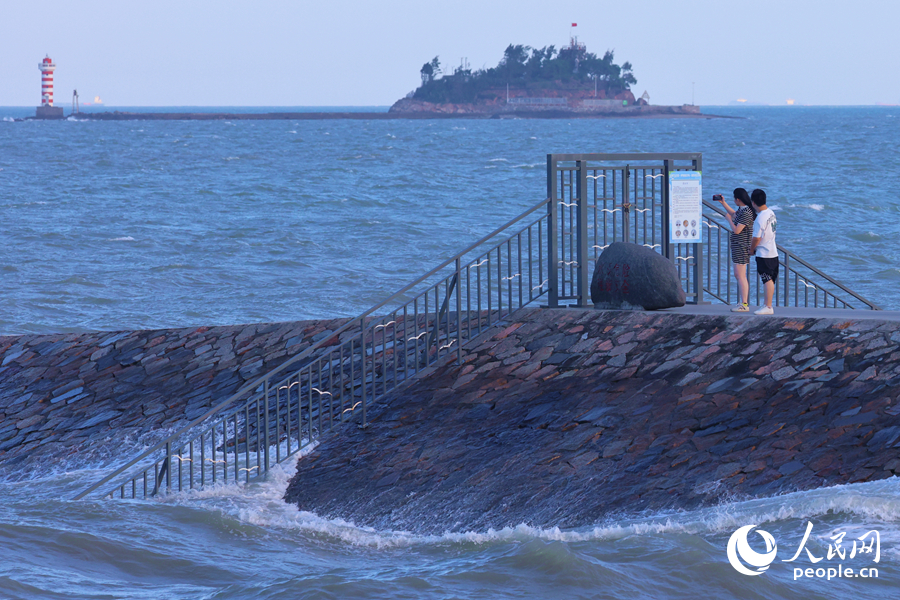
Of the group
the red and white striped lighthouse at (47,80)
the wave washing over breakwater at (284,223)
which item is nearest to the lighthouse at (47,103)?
the red and white striped lighthouse at (47,80)

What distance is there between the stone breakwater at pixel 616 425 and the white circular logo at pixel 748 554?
0.97 metres

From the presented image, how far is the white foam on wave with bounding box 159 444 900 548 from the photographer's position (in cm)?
750

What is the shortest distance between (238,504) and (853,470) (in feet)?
17.7

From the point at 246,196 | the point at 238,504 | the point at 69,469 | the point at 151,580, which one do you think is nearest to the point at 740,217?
the point at 238,504

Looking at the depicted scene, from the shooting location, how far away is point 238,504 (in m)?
9.75

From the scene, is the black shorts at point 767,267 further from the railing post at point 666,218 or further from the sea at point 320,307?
the sea at point 320,307

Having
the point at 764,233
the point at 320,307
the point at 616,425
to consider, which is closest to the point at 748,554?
the point at 616,425

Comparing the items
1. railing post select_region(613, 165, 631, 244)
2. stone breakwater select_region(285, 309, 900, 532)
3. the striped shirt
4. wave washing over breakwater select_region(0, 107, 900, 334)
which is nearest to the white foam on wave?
stone breakwater select_region(285, 309, 900, 532)

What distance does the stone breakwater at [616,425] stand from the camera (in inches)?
339

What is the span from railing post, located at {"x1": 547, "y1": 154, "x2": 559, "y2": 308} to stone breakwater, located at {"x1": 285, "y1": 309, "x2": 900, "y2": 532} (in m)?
0.36

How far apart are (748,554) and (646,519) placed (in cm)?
120

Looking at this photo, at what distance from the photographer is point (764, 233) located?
422 inches

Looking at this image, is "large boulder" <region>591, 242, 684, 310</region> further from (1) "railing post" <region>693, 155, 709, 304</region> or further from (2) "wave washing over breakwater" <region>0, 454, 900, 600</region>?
(2) "wave washing over breakwater" <region>0, 454, 900, 600</region>

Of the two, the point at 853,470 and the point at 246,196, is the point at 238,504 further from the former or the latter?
the point at 246,196
